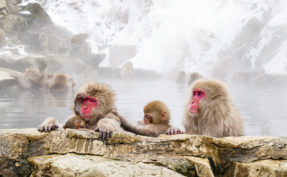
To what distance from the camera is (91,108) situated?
2.29 meters

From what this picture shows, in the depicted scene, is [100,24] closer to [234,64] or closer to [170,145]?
[234,64]

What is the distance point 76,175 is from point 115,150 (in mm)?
309

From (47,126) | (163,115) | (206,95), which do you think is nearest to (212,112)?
(206,95)

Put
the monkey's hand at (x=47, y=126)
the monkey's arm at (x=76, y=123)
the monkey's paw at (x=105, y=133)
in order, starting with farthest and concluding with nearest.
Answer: the monkey's arm at (x=76, y=123) < the monkey's hand at (x=47, y=126) < the monkey's paw at (x=105, y=133)

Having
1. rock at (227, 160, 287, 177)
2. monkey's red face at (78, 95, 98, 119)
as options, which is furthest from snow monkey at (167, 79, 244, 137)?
monkey's red face at (78, 95, 98, 119)

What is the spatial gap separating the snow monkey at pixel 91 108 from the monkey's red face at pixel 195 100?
57cm

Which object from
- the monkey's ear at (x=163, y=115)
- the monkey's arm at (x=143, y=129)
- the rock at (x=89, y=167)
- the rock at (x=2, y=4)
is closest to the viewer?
the rock at (x=89, y=167)

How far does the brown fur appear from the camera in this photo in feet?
8.09

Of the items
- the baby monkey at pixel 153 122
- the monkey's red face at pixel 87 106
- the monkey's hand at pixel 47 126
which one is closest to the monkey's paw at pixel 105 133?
the monkey's red face at pixel 87 106

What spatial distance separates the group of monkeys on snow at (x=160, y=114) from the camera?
2.28 metres

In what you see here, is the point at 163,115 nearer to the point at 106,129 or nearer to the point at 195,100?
the point at 195,100

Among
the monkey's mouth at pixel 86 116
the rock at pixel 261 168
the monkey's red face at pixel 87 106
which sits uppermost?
the monkey's red face at pixel 87 106

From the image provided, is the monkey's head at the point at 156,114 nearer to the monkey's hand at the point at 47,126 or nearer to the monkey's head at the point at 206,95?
the monkey's head at the point at 206,95

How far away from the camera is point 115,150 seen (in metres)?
2.11
